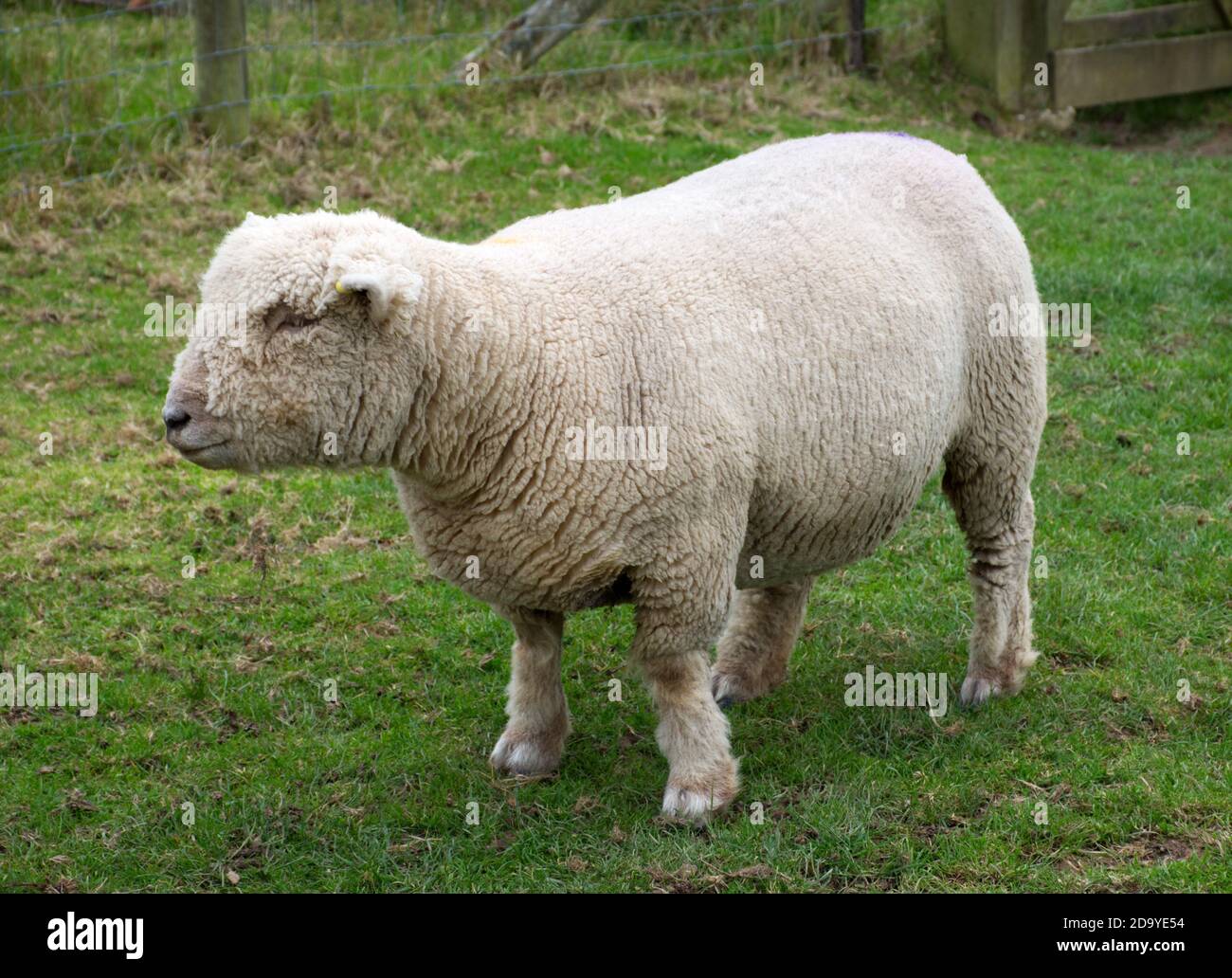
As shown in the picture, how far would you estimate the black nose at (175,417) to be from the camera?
392cm

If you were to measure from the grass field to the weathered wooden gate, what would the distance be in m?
2.27

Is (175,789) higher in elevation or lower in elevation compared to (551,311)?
lower

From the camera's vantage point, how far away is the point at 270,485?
682 cm

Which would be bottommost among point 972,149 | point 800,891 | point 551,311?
point 800,891

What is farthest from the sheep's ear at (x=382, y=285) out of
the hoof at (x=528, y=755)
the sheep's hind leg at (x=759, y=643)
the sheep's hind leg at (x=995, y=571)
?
the sheep's hind leg at (x=995, y=571)

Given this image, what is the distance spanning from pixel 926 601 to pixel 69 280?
5.12 meters

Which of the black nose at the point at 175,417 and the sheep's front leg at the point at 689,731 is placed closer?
the black nose at the point at 175,417

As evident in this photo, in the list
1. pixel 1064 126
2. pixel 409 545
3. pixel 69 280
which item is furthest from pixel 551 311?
pixel 1064 126

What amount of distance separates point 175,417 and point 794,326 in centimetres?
183

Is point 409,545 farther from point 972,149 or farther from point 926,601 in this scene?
point 972,149

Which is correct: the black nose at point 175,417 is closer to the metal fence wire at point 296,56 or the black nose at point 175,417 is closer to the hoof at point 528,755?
the hoof at point 528,755

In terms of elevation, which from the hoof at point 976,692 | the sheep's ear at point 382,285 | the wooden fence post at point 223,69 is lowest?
the hoof at point 976,692

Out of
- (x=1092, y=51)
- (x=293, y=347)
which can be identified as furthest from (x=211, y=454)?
(x=1092, y=51)

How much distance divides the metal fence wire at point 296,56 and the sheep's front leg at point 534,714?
5.58 meters
